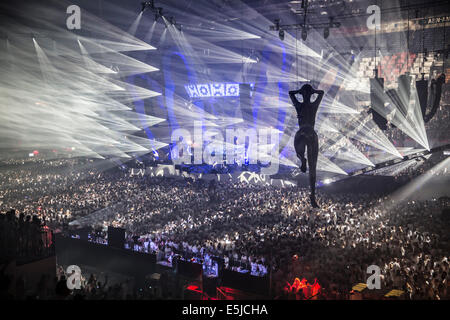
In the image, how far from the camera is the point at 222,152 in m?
19.1

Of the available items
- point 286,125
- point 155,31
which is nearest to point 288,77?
point 286,125

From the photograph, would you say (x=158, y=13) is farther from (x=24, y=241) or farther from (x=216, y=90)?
(x=24, y=241)

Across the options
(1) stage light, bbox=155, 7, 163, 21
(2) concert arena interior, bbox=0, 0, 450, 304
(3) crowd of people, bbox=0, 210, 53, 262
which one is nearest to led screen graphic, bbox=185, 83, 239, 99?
(2) concert arena interior, bbox=0, 0, 450, 304

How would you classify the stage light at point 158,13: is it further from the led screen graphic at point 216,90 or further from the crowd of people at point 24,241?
the crowd of people at point 24,241

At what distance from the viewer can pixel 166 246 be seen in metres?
9.34

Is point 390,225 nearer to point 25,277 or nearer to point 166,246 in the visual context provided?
point 166,246

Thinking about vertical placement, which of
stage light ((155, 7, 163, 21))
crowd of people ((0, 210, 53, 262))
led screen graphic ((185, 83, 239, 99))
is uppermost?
led screen graphic ((185, 83, 239, 99))

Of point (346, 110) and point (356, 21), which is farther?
point (346, 110)

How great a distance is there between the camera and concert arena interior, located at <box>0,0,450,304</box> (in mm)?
7059

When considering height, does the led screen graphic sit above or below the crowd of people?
above

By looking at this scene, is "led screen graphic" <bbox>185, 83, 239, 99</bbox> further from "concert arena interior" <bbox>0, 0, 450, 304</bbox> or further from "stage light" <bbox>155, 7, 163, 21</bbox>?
"stage light" <bbox>155, 7, 163, 21</bbox>

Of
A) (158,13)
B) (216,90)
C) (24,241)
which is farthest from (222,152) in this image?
(24,241)

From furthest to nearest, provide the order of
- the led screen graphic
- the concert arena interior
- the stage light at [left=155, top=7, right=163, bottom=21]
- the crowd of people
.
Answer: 1. the led screen graphic
2. the stage light at [left=155, top=7, right=163, bottom=21]
3. the concert arena interior
4. the crowd of people
